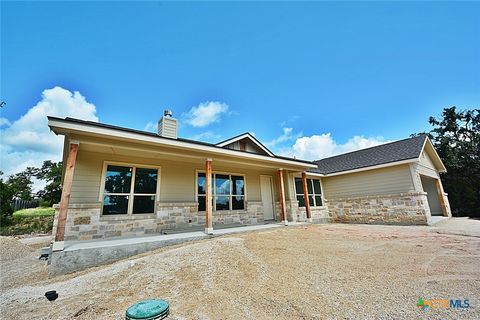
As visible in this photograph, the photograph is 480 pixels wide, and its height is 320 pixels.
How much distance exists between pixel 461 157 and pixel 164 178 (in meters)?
20.4

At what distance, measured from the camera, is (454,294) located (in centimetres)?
260

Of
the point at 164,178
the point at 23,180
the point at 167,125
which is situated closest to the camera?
the point at 164,178

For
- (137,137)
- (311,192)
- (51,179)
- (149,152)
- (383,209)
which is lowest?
(383,209)

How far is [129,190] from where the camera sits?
6547 mm

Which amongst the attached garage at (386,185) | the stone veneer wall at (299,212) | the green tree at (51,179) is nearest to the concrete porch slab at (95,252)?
the stone veneer wall at (299,212)

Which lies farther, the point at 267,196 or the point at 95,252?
the point at 267,196

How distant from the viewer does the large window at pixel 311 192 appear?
1086 centimetres

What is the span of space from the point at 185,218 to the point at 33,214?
1493 centimetres

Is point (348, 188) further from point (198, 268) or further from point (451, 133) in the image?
point (451, 133)

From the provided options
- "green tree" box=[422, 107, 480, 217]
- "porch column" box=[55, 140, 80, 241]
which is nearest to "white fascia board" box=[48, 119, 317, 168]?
"porch column" box=[55, 140, 80, 241]

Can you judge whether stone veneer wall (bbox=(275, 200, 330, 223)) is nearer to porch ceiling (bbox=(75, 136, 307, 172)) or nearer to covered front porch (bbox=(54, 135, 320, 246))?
covered front porch (bbox=(54, 135, 320, 246))

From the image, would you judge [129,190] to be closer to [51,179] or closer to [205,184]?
[205,184]

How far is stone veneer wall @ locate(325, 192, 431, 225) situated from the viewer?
887 cm

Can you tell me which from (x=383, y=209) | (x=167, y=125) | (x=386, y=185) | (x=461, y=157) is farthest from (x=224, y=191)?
(x=461, y=157)
